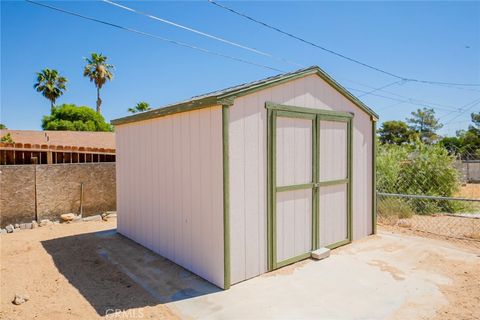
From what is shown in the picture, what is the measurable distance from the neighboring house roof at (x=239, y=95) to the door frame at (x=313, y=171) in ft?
1.13

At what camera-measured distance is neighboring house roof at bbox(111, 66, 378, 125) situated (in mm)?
3621

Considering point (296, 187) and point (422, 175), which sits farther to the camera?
point (422, 175)

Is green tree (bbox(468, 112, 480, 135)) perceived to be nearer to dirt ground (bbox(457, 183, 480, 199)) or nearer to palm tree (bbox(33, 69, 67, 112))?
dirt ground (bbox(457, 183, 480, 199))

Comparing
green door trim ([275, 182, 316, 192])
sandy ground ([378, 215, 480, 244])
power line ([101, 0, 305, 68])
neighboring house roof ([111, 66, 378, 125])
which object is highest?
power line ([101, 0, 305, 68])

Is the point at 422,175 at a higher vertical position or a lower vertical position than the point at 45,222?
higher

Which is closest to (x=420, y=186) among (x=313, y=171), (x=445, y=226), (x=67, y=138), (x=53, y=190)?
(x=445, y=226)

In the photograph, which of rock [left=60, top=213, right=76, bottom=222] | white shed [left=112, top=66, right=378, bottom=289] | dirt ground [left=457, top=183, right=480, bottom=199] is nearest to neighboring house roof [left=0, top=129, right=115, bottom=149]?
rock [left=60, top=213, right=76, bottom=222]

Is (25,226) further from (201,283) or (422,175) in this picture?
(422,175)

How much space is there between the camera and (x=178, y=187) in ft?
14.6

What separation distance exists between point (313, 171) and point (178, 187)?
85.2 inches

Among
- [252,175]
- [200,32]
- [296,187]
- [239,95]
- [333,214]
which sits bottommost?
[333,214]

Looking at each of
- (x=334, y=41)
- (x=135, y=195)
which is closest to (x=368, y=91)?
(x=334, y=41)

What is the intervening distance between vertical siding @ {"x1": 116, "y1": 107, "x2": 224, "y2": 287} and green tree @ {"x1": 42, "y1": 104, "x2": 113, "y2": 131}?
2193 cm

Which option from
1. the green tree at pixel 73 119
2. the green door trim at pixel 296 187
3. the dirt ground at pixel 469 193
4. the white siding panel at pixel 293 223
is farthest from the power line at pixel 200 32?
the green tree at pixel 73 119
